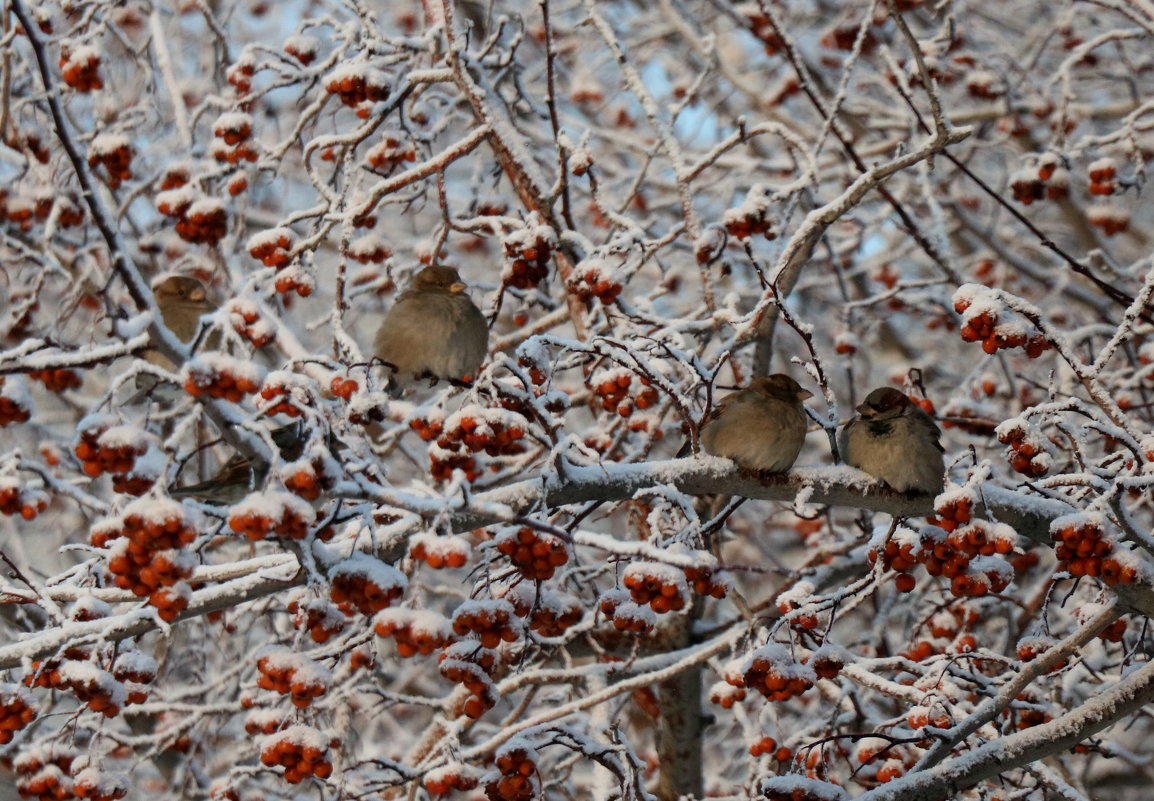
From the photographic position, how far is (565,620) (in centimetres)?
347

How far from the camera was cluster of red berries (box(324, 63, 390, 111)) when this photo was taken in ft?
11.8

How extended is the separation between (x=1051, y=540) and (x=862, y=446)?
606 mm

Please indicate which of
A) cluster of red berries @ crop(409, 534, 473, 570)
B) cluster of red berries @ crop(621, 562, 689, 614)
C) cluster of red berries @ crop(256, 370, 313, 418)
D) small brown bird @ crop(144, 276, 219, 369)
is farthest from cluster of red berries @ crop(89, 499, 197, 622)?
small brown bird @ crop(144, 276, 219, 369)

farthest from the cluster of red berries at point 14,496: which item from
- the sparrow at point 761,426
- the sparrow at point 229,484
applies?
the sparrow at point 761,426

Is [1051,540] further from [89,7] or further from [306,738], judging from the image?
[89,7]

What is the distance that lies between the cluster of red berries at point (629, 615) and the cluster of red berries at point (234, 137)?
2.08m

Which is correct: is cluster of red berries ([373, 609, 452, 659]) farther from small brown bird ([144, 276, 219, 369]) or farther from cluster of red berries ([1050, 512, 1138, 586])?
small brown bird ([144, 276, 219, 369])

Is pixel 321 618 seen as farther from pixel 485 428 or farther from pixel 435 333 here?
pixel 435 333

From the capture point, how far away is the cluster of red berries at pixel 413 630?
2.38 metres

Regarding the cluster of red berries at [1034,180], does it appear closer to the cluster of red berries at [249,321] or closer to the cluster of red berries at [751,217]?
the cluster of red berries at [751,217]

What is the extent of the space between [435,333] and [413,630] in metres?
1.90

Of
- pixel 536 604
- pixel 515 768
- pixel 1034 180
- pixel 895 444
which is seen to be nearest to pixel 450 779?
pixel 515 768

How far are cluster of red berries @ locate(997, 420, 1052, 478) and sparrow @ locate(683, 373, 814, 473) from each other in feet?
1.89

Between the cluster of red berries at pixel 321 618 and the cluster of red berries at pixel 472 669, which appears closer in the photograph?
the cluster of red berries at pixel 321 618
